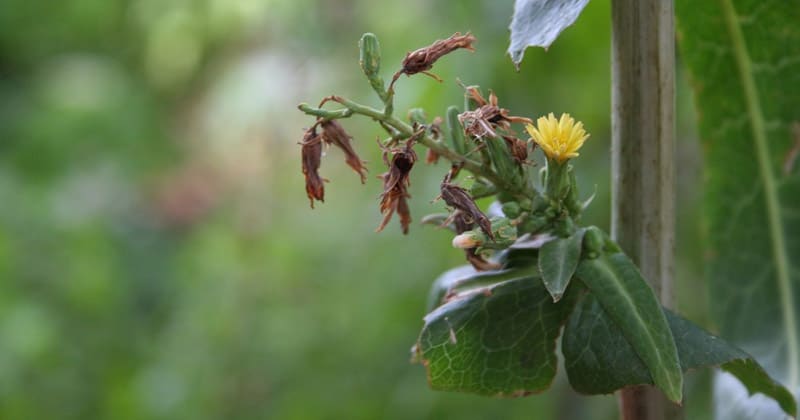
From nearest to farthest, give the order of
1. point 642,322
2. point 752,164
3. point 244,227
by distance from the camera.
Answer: point 642,322
point 752,164
point 244,227

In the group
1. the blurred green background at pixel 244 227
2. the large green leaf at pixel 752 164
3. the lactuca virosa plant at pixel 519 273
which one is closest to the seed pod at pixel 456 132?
the lactuca virosa plant at pixel 519 273

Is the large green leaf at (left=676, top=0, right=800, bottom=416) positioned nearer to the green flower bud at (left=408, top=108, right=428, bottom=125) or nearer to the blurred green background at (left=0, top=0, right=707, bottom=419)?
the green flower bud at (left=408, top=108, right=428, bottom=125)

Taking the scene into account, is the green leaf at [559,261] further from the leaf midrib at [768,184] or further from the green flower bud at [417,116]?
the leaf midrib at [768,184]

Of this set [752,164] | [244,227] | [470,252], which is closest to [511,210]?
[470,252]

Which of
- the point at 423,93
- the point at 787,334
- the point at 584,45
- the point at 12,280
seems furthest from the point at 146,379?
the point at 787,334

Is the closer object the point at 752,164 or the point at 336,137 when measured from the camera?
the point at 336,137

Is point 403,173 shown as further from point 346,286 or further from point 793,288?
point 346,286

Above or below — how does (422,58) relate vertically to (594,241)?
above

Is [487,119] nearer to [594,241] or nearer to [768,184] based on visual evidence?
[594,241]
